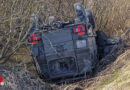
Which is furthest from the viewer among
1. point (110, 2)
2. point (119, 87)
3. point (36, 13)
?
point (110, 2)

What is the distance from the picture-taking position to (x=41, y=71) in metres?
6.38

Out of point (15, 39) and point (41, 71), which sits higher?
point (15, 39)

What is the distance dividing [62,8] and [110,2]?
2027 mm

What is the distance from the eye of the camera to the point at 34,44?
6320mm

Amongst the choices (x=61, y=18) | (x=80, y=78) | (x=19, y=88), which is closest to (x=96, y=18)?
(x=61, y=18)

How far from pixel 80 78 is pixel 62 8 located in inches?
173

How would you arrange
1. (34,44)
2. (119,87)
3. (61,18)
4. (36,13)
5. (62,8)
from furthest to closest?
(62,8) → (61,18) → (34,44) → (36,13) → (119,87)

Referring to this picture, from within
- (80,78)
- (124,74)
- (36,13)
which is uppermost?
(36,13)

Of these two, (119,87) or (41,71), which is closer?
(119,87)

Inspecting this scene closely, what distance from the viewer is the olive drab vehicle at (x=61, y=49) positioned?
6180 millimetres

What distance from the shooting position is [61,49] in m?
6.21

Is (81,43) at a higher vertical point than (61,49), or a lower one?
higher

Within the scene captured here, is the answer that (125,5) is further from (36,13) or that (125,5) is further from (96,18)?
(36,13)

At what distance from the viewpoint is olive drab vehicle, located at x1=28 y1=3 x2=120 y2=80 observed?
6.18 metres
